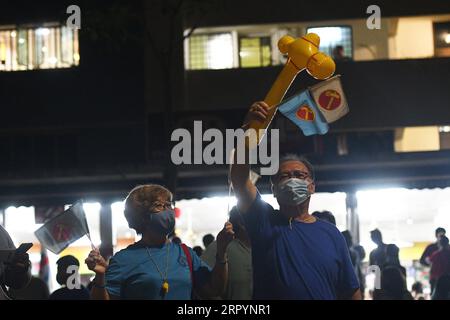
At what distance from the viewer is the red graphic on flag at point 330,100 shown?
246 inches

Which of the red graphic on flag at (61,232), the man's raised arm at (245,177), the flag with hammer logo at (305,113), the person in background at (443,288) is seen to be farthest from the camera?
the person in background at (443,288)

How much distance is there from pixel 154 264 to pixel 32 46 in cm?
1835

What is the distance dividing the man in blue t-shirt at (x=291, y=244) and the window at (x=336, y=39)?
16.5 metres

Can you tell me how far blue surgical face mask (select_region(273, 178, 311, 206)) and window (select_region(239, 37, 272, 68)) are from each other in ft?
55.3

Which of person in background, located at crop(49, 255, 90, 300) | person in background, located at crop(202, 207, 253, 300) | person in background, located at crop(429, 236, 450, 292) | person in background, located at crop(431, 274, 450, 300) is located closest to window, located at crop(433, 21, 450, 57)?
person in background, located at crop(429, 236, 450, 292)

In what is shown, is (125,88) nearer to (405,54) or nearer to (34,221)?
(34,221)

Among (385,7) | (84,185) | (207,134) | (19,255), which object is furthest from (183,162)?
(19,255)

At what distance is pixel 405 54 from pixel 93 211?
8.07 meters

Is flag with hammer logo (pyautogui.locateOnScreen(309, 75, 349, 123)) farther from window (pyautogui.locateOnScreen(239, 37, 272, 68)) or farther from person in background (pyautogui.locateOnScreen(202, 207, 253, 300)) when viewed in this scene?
window (pyautogui.locateOnScreen(239, 37, 272, 68))

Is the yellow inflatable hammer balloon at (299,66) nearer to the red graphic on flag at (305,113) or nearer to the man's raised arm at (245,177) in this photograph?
the man's raised arm at (245,177)

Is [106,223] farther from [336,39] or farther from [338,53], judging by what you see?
[336,39]

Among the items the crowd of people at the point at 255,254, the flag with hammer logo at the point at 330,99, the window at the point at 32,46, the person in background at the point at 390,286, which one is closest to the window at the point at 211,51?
the window at the point at 32,46

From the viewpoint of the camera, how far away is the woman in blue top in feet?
17.9

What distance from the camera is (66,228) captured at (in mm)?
6672
